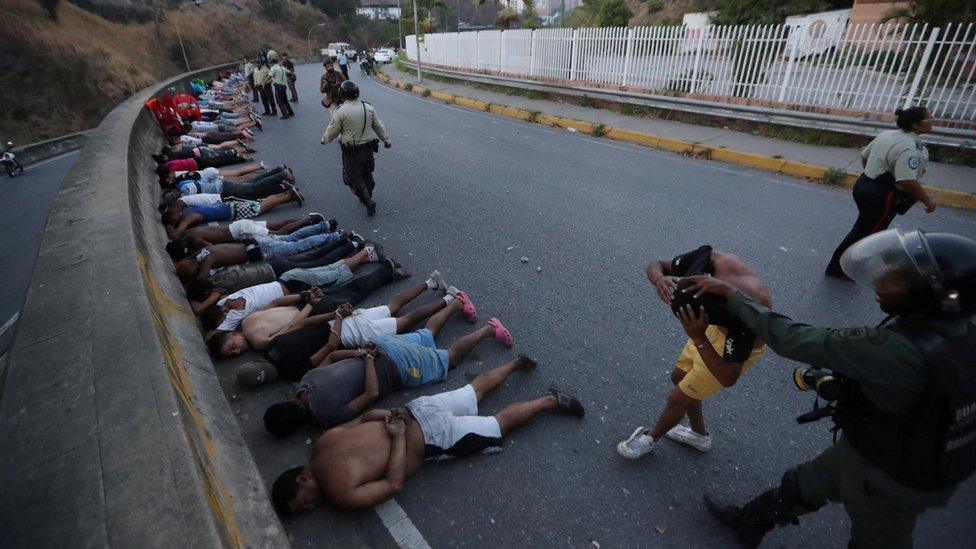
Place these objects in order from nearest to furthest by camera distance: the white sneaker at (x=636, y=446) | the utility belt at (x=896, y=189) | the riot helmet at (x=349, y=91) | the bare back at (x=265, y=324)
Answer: the white sneaker at (x=636, y=446)
the bare back at (x=265, y=324)
the utility belt at (x=896, y=189)
the riot helmet at (x=349, y=91)

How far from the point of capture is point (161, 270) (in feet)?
13.6

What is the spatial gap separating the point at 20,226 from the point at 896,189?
38.0ft

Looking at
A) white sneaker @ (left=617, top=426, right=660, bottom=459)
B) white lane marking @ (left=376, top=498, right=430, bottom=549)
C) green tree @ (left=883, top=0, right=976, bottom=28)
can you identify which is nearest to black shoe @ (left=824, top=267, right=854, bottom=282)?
white sneaker @ (left=617, top=426, right=660, bottom=459)

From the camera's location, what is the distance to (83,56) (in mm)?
23547

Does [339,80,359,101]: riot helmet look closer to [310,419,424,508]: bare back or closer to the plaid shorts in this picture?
the plaid shorts

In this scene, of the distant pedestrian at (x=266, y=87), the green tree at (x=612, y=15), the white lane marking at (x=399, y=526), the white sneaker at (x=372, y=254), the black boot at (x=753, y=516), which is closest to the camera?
the black boot at (x=753, y=516)

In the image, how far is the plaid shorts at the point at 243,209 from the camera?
627cm

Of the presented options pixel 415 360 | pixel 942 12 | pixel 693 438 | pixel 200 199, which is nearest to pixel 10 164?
pixel 200 199

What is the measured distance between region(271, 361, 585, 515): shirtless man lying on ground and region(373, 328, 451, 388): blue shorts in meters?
0.33

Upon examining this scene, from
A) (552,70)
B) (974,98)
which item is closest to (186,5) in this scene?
(552,70)

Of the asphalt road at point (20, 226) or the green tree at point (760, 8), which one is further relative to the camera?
the green tree at point (760, 8)

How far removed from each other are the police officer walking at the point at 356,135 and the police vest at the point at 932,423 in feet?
17.9

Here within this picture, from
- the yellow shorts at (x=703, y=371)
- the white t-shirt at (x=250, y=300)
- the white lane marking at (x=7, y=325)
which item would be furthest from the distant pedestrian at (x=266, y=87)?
the yellow shorts at (x=703, y=371)

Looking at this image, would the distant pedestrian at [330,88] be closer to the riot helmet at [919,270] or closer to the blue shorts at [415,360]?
the blue shorts at [415,360]
